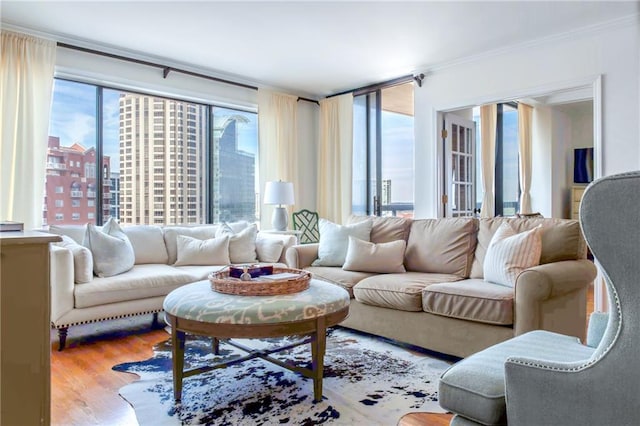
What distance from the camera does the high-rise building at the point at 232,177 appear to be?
520 centimetres

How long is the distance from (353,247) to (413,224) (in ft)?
1.94

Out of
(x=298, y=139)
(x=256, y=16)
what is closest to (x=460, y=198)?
(x=298, y=139)

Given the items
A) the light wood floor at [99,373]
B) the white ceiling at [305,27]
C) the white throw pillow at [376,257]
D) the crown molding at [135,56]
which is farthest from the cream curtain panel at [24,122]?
the white throw pillow at [376,257]

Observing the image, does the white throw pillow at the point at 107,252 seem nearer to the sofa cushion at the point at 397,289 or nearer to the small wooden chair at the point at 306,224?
the sofa cushion at the point at 397,289

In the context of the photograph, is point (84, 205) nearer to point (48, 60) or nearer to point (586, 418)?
point (48, 60)

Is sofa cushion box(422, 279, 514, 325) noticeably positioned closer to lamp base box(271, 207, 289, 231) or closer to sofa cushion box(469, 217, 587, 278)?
sofa cushion box(469, 217, 587, 278)

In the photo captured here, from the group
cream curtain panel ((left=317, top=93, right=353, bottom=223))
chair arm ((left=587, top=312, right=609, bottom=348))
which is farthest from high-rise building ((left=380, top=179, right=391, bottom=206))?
chair arm ((left=587, top=312, right=609, bottom=348))

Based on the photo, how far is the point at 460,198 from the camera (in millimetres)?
5180

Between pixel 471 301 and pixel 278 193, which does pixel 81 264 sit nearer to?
pixel 278 193

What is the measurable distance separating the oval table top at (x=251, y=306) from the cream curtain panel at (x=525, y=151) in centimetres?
501

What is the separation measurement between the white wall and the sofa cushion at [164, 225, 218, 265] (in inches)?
92.5

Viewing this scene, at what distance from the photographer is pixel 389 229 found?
3697 millimetres

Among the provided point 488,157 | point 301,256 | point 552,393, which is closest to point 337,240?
point 301,256

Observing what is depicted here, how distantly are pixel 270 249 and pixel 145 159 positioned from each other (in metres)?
1.72
